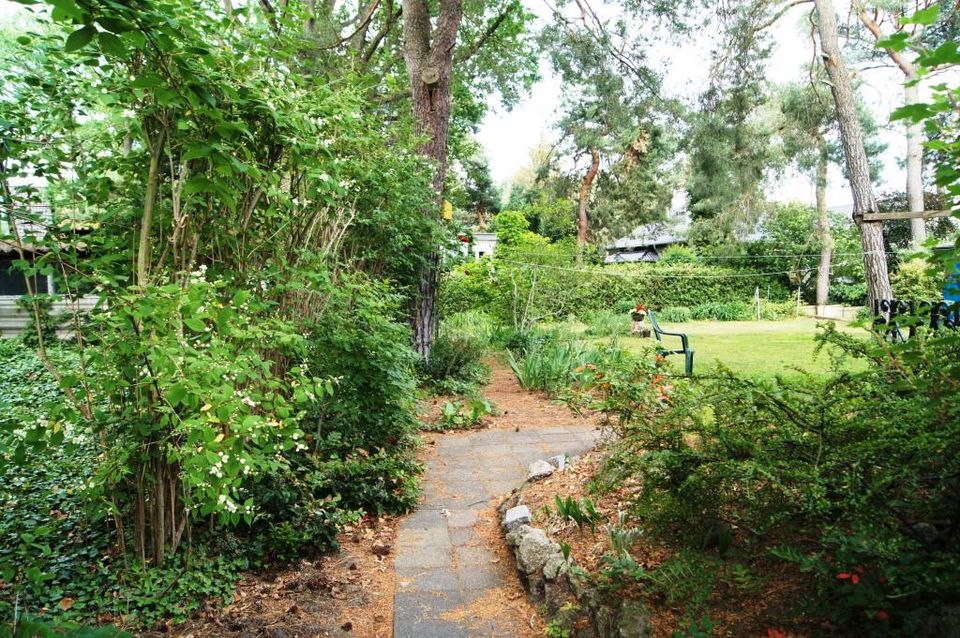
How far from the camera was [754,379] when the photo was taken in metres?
2.29

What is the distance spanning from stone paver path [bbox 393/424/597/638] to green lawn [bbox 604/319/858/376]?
234 cm

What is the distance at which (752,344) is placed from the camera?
1188cm

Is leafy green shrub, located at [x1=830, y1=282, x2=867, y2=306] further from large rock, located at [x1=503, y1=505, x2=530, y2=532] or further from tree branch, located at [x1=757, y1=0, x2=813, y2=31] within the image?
large rock, located at [x1=503, y1=505, x2=530, y2=532]

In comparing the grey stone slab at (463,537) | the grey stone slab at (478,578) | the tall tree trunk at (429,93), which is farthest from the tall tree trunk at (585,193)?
the grey stone slab at (478,578)

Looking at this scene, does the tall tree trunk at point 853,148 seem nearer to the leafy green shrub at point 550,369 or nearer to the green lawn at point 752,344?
the green lawn at point 752,344

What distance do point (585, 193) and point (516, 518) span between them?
72.6ft

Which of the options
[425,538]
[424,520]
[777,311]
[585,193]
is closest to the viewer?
[425,538]

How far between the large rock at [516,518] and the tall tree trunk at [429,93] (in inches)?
169

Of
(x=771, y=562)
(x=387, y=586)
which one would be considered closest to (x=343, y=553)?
(x=387, y=586)

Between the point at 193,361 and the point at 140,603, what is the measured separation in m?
1.09

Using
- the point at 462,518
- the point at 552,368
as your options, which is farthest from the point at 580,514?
the point at 552,368

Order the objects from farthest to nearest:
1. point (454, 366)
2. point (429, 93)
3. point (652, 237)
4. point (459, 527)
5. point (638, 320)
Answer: point (652, 237) < point (638, 320) < point (429, 93) < point (454, 366) < point (459, 527)

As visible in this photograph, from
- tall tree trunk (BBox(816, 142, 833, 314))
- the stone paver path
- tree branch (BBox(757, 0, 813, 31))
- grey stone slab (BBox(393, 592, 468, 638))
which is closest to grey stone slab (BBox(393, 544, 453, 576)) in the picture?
the stone paver path

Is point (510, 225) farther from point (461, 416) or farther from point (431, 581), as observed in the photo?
point (431, 581)
